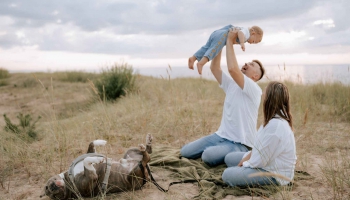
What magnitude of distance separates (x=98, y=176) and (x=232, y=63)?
1870mm

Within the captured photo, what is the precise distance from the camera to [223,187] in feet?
11.0

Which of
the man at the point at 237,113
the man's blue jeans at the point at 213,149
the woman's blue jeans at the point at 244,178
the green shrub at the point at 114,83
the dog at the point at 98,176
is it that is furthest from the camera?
the green shrub at the point at 114,83

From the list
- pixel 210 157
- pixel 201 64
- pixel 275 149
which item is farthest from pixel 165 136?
pixel 275 149

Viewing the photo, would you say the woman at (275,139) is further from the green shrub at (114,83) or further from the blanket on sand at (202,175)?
the green shrub at (114,83)

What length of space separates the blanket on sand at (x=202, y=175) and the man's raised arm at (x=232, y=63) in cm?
110

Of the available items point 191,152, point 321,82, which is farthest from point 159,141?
point 321,82

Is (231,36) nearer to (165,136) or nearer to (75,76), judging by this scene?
(165,136)

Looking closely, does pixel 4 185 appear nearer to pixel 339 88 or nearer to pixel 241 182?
pixel 241 182

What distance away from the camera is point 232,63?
139 inches

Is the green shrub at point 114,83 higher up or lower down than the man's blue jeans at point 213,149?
higher up

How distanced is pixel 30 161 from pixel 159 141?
6.47 feet

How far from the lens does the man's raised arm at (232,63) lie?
3.50m

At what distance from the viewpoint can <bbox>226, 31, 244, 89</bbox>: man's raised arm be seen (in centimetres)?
350

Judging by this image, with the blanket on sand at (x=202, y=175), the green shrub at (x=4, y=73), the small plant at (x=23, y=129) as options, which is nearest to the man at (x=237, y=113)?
the blanket on sand at (x=202, y=175)
